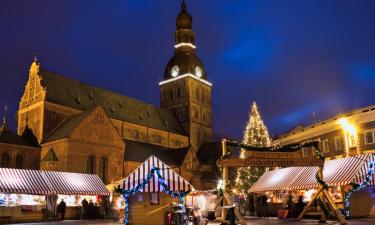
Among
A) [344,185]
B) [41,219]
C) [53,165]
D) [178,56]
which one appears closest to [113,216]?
[41,219]

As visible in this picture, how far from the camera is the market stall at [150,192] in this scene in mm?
21562

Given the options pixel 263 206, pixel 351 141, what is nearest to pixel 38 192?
pixel 263 206

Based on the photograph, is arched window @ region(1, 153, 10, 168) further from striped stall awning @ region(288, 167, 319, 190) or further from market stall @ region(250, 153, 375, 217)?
striped stall awning @ region(288, 167, 319, 190)

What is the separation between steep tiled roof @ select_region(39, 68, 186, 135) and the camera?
52.7 meters

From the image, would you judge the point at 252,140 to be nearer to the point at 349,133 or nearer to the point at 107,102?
the point at 349,133

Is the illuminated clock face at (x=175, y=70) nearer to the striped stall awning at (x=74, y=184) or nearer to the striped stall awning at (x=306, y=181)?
the striped stall awning at (x=74, y=184)

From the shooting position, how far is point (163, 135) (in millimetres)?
69750

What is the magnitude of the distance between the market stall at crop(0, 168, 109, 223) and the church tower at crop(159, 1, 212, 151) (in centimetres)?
4481

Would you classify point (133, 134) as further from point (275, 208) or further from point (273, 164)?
point (273, 164)

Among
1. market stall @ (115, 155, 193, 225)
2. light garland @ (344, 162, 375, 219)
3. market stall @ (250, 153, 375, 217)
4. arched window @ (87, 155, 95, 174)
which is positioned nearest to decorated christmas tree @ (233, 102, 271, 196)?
market stall @ (250, 153, 375, 217)

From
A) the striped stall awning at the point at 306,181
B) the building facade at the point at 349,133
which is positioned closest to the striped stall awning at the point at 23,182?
the striped stall awning at the point at 306,181

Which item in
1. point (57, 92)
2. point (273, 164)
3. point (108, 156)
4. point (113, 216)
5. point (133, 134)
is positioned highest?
point (57, 92)

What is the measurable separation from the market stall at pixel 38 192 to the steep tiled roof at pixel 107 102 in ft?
67.2

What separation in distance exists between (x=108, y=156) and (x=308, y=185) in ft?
84.8
